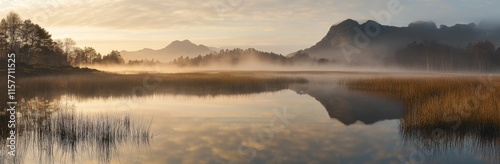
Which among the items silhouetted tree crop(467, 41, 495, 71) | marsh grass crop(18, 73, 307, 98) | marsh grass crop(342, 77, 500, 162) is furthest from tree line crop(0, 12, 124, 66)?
silhouetted tree crop(467, 41, 495, 71)

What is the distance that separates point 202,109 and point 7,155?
39.6ft

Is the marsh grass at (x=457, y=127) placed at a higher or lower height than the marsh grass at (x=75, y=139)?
higher

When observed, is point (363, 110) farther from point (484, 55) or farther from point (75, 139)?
point (484, 55)

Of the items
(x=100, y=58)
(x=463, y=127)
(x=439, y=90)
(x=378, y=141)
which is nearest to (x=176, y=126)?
(x=378, y=141)

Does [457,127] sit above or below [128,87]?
below

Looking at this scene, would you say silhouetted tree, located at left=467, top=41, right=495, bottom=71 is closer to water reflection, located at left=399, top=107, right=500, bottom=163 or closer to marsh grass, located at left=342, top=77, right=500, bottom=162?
marsh grass, located at left=342, top=77, right=500, bottom=162

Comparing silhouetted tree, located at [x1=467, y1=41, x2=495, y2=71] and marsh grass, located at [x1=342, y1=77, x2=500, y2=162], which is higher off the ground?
silhouetted tree, located at [x1=467, y1=41, x2=495, y2=71]

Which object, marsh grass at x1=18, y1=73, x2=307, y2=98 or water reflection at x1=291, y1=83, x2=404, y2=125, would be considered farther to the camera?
marsh grass at x1=18, y1=73, x2=307, y2=98

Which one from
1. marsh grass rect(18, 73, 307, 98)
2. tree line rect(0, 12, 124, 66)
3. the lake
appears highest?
tree line rect(0, 12, 124, 66)

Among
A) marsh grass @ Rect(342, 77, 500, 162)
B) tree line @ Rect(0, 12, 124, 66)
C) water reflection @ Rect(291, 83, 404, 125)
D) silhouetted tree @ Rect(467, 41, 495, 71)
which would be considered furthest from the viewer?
silhouetted tree @ Rect(467, 41, 495, 71)

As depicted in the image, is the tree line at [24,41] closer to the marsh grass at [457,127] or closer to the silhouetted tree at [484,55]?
the marsh grass at [457,127]

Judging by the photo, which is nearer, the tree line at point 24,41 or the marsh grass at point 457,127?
the marsh grass at point 457,127

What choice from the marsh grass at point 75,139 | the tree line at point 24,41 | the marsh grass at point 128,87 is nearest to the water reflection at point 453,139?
the marsh grass at point 75,139

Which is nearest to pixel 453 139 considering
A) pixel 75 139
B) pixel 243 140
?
pixel 243 140
